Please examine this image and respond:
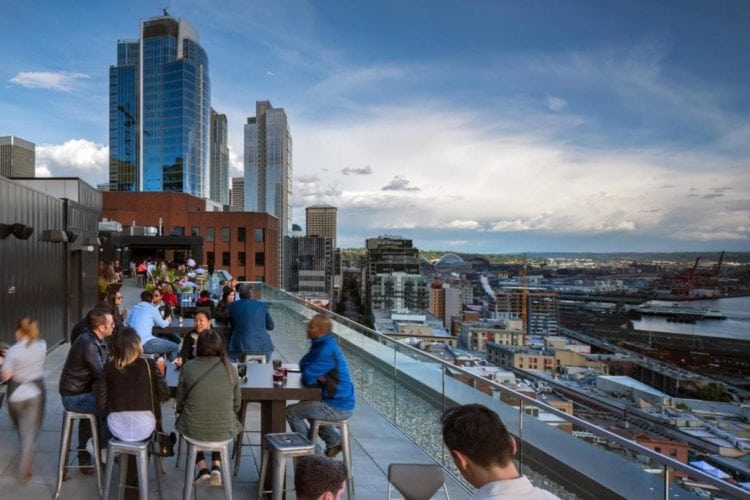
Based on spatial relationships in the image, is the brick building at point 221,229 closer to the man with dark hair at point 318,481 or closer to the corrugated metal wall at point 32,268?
the corrugated metal wall at point 32,268

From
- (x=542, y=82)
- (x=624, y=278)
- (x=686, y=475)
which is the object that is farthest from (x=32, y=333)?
(x=542, y=82)

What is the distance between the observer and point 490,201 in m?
34.5

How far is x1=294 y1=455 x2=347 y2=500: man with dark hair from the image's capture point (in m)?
1.94

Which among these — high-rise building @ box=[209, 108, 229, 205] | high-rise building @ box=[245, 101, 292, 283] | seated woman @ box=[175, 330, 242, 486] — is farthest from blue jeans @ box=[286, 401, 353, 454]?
high-rise building @ box=[245, 101, 292, 283]

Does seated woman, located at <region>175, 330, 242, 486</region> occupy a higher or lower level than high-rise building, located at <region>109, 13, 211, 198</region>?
lower

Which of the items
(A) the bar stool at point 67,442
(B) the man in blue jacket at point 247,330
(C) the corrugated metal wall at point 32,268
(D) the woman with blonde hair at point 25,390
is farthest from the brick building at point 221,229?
(A) the bar stool at point 67,442

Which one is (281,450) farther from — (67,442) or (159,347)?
(159,347)

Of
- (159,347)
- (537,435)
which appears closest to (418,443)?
(537,435)

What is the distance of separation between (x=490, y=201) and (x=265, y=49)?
18.2 meters

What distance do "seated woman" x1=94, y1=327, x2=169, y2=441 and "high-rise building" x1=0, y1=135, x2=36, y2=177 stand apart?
5864 cm

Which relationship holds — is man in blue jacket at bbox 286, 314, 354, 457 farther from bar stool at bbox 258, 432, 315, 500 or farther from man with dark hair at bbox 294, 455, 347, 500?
man with dark hair at bbox 294, 455, 347, 500

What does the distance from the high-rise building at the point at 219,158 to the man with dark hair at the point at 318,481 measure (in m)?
147

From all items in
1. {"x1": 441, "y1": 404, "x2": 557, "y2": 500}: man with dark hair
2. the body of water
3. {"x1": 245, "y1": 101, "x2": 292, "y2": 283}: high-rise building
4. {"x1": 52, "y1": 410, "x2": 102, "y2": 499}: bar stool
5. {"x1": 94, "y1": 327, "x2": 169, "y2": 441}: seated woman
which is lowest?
the body of water

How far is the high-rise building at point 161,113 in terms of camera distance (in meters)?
103
